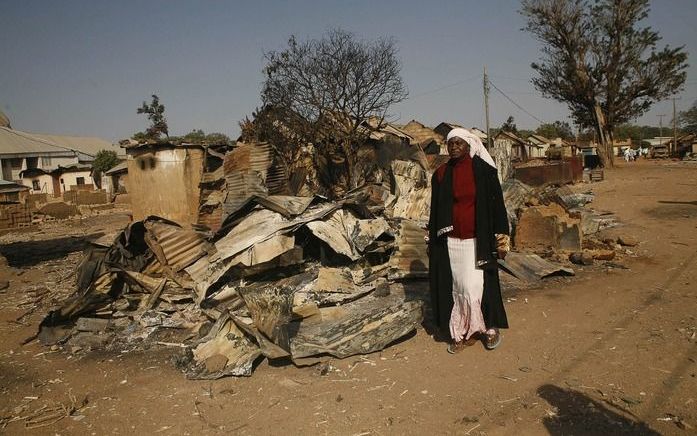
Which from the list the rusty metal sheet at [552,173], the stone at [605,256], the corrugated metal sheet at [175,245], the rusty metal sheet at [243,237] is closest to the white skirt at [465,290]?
the rusty metal sheet at [243,237]

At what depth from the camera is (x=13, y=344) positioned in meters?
5.06

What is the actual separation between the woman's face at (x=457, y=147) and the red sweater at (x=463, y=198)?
0.05 metres

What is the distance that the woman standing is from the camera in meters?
3.69

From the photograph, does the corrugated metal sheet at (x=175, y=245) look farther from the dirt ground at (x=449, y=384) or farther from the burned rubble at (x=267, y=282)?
the dirt ground at (x=449, y=384)

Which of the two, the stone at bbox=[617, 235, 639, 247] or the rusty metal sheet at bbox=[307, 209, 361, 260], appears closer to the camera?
the rusty metal sheet at bbox=[307, 209, 361, 260]

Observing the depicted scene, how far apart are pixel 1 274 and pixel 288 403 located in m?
8.08

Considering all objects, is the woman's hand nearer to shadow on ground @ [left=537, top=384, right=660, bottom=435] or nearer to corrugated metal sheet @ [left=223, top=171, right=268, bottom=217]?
shadow on ground @ [left=537, top=384, right=660, bottom=435]

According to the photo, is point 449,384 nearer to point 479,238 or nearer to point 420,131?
point 479,238

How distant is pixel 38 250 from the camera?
1162 centimetres

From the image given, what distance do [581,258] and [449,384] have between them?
3.88 metres

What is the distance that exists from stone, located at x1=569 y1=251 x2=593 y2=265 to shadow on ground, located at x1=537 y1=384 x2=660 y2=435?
367 centimetres

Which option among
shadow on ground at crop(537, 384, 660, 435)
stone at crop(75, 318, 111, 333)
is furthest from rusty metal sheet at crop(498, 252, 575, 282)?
stone at crop(75, 318, 111, 333)

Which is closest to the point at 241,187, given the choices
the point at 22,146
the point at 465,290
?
the point at 465,290

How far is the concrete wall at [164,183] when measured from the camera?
9953 millimetres
